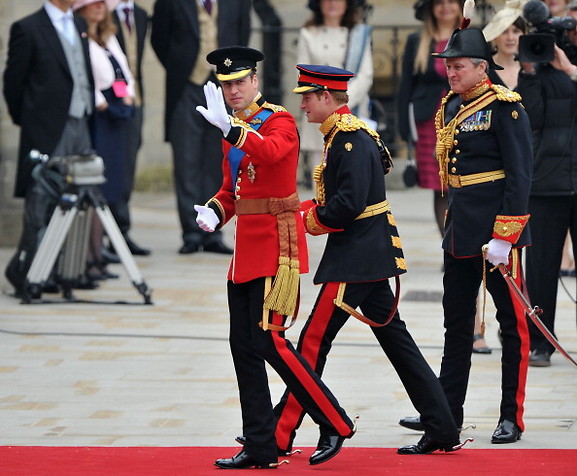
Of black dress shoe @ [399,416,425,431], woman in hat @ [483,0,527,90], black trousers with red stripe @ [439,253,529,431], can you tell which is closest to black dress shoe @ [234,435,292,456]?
black dress shoe @ [399,416,425,431]

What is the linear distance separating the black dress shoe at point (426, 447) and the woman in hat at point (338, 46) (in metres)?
5.59

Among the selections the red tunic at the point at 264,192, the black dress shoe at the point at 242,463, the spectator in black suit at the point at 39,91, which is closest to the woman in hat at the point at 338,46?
the spectator in black suit at the point at 39,91

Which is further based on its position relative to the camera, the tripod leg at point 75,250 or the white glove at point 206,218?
the tripod leg at point 75,250

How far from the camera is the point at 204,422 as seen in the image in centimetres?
737

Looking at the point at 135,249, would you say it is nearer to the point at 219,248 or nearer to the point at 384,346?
the point at 219,248

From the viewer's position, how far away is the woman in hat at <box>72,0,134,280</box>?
37.8 feet

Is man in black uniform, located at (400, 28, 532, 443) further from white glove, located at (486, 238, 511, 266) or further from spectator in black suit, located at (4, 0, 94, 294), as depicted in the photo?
spectator in black suit, located at (4, 0, 94, 294)

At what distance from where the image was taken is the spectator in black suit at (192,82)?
12633 millimetres

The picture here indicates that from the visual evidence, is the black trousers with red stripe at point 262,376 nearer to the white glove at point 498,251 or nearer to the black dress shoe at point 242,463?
the black dress shoe at point 242,463

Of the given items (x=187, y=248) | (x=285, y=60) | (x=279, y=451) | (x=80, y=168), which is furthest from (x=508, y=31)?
(x=285, y=60)

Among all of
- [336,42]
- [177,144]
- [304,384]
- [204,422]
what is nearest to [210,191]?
[177,144]

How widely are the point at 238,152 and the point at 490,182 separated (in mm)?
1125

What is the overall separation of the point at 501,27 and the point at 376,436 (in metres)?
2.64

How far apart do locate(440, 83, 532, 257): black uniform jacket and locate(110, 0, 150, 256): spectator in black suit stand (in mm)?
5836
